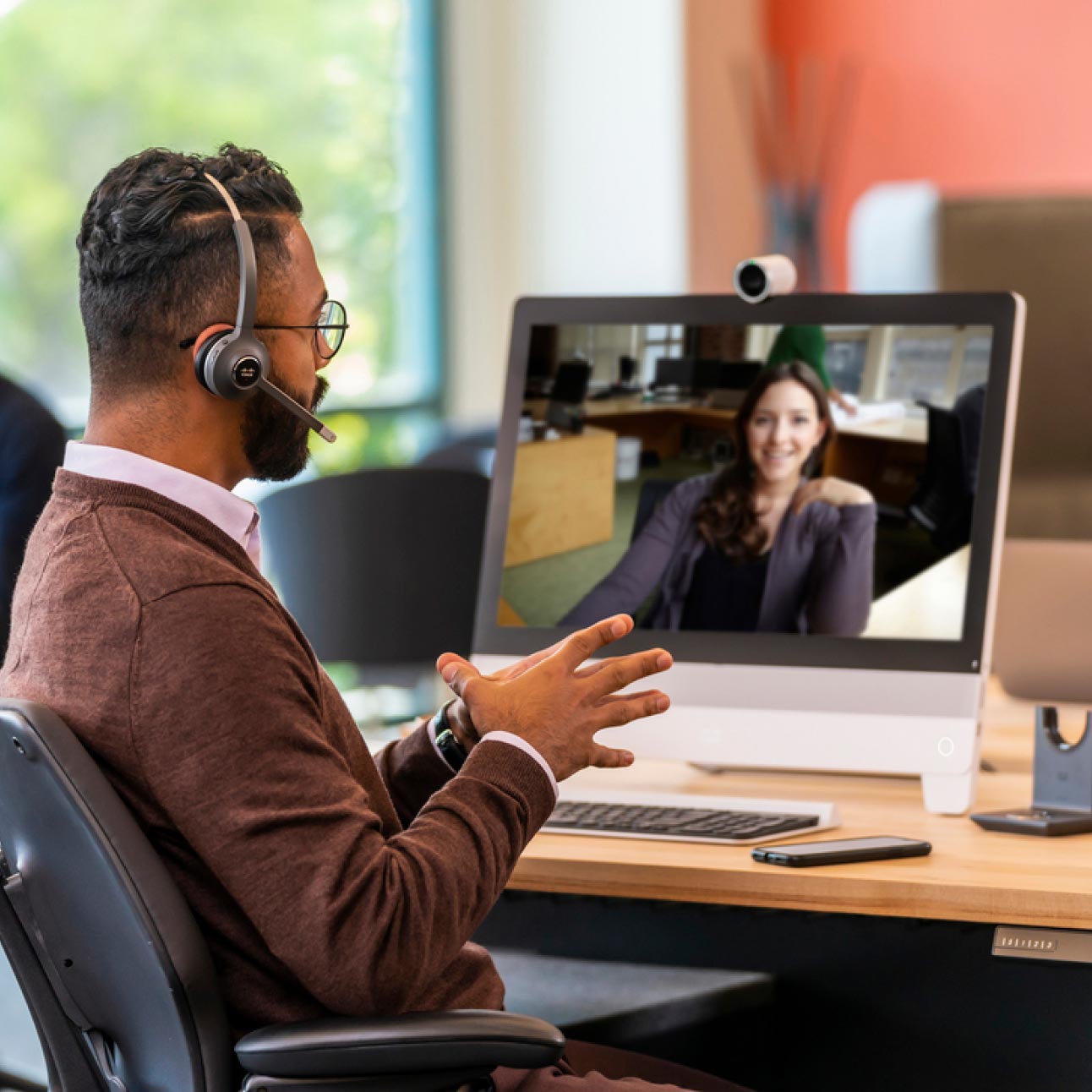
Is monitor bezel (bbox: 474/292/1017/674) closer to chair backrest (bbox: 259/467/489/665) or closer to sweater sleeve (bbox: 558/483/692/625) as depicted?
sweater sleeve (bbox: 558/483/692/625)

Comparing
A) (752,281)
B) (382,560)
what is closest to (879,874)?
(752,281)

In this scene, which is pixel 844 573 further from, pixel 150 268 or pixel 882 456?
pixel 150 268

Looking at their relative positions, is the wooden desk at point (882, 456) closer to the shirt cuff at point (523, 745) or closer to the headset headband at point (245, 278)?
the shirt cuff at point (523, 745)

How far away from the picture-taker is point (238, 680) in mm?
1046

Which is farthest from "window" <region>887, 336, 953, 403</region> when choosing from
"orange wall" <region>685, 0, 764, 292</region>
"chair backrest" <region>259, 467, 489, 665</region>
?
"orange wall" <region>685, 0, 764, 292</region>

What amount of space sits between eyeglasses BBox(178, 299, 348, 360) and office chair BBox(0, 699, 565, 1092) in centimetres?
39

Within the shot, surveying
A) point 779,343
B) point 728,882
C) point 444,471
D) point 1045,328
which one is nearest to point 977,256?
point 1045,328

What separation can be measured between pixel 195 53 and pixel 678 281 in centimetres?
177

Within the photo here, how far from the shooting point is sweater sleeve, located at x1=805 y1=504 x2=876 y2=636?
173cm

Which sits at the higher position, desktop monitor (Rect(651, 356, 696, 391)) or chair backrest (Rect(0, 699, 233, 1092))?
desktop monitor (Rect(651, 356, 696, 391))

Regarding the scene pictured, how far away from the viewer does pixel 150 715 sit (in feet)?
3.41

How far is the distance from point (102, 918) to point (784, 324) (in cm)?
106

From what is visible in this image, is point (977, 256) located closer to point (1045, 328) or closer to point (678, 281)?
point (1045, 328)

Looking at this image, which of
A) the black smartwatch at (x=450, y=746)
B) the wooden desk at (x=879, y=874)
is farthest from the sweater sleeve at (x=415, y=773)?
the wooden desk at (x=879, y=874)
